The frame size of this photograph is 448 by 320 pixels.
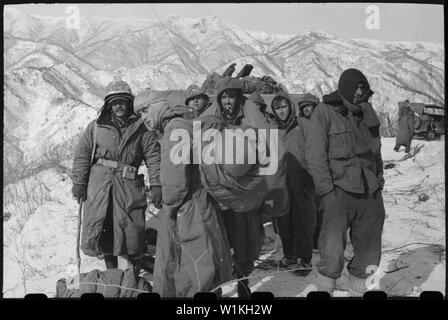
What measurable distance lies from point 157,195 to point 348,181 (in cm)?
138

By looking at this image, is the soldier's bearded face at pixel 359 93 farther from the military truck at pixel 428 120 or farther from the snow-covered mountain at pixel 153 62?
the military truck at pixel 428 120

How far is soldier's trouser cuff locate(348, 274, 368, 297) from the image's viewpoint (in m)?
5.01

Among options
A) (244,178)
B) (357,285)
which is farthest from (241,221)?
(357,285)

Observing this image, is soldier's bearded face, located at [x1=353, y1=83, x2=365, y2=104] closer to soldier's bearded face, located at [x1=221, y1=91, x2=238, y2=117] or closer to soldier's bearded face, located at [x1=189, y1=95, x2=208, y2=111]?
soldier's bearded face, located at [x1=221, y1=91, x2=238, y2=117]

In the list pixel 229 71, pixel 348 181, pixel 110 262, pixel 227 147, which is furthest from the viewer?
pixel 229 71

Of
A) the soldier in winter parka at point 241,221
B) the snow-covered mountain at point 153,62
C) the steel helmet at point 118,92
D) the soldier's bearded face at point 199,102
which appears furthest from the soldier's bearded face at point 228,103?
the steel helmet at point 118,92

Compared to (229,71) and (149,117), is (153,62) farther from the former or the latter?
(229,71)

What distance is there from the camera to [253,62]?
5305 mm

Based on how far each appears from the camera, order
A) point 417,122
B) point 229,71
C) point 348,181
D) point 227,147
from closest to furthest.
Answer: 1. point 227,147
2. point 348,181
3. point 229,71
4. point 417,122

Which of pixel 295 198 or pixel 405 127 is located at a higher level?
pixel 405 127

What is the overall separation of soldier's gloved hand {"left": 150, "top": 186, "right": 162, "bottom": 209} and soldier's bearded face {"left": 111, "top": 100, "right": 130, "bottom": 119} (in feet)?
1.90

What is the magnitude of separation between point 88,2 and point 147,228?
1.74 m

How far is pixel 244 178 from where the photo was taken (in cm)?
484

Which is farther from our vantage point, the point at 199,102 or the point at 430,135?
the point at 430,135
